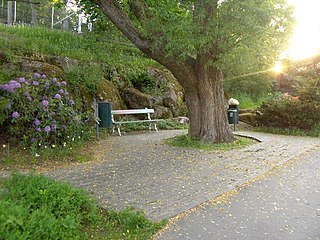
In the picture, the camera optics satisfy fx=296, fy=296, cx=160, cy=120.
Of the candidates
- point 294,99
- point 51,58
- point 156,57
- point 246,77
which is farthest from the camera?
point 246,77

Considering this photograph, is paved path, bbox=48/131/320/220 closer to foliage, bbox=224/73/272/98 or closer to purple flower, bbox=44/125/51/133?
purple flower, bbox=44/125/51/133

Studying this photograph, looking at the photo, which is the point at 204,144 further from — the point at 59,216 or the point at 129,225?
the point at 59,216

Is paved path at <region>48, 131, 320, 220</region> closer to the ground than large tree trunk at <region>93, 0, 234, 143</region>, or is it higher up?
closer to the ground

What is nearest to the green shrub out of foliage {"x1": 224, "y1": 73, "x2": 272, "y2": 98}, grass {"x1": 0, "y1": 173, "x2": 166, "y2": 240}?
grass {"x1": 0, "y1": 173, "x2": 166, "y2": 240}

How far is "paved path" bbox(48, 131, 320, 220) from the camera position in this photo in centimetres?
358

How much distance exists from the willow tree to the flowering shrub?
7.88ft

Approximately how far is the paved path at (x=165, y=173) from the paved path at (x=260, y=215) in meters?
0.21

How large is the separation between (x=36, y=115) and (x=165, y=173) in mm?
2753

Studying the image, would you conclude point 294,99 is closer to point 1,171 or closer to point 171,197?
point 171,197

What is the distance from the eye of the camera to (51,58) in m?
9.77

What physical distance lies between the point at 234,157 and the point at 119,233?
4.00 metres

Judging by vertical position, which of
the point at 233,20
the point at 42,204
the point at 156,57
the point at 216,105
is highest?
the point at 233,20

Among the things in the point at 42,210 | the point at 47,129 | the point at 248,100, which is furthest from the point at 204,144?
the point at 248,100

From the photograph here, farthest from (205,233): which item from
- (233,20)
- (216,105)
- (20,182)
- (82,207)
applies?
(216,105)
